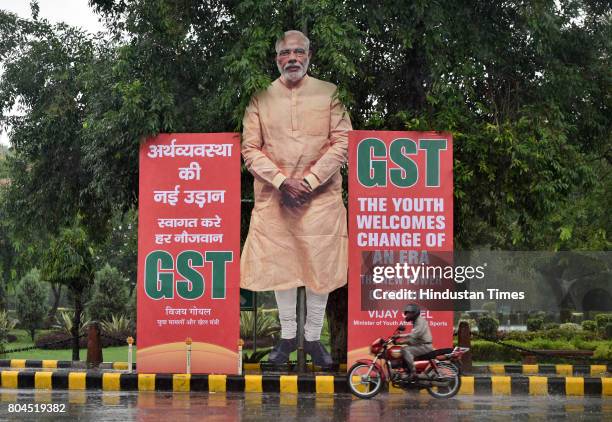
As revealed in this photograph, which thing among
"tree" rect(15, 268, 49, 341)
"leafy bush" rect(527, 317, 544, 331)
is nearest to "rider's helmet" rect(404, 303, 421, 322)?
"leafy bush" rect(527, 317, 544, 331)

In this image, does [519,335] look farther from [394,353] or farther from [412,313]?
[394,353]

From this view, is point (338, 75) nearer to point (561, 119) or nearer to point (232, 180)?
point (232, 180)

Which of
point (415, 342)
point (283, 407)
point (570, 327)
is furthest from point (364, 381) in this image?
point (570, 327)

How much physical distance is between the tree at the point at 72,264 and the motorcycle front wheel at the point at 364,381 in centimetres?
797

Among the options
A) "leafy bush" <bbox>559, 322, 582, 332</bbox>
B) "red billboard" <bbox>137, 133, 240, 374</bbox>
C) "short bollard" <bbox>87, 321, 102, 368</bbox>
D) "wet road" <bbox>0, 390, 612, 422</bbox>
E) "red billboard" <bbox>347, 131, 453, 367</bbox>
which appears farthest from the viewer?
"leafy bush" <bbox>559, 322, 582, 332</bbox>

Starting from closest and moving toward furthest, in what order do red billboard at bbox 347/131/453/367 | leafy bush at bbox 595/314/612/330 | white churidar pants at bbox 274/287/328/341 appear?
red billboard at bbox 347/131/453/367 < white churidar pants at bbox 274/287/328/341 < leafy bush at bbox 595/314/612/330

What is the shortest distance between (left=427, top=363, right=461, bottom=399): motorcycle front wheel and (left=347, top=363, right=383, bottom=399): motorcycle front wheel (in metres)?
0.70

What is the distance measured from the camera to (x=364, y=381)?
13547 mm

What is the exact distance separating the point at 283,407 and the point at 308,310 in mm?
3463

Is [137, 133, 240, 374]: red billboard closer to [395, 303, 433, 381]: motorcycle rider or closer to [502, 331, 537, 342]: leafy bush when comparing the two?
[395, 303, 433, 381]: motorcycle rider

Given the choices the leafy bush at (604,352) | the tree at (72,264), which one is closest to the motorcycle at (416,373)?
the tree at (72,264)

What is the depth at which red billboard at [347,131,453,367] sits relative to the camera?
597 inches

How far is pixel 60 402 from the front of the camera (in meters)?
12.6

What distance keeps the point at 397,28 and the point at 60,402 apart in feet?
25.1
